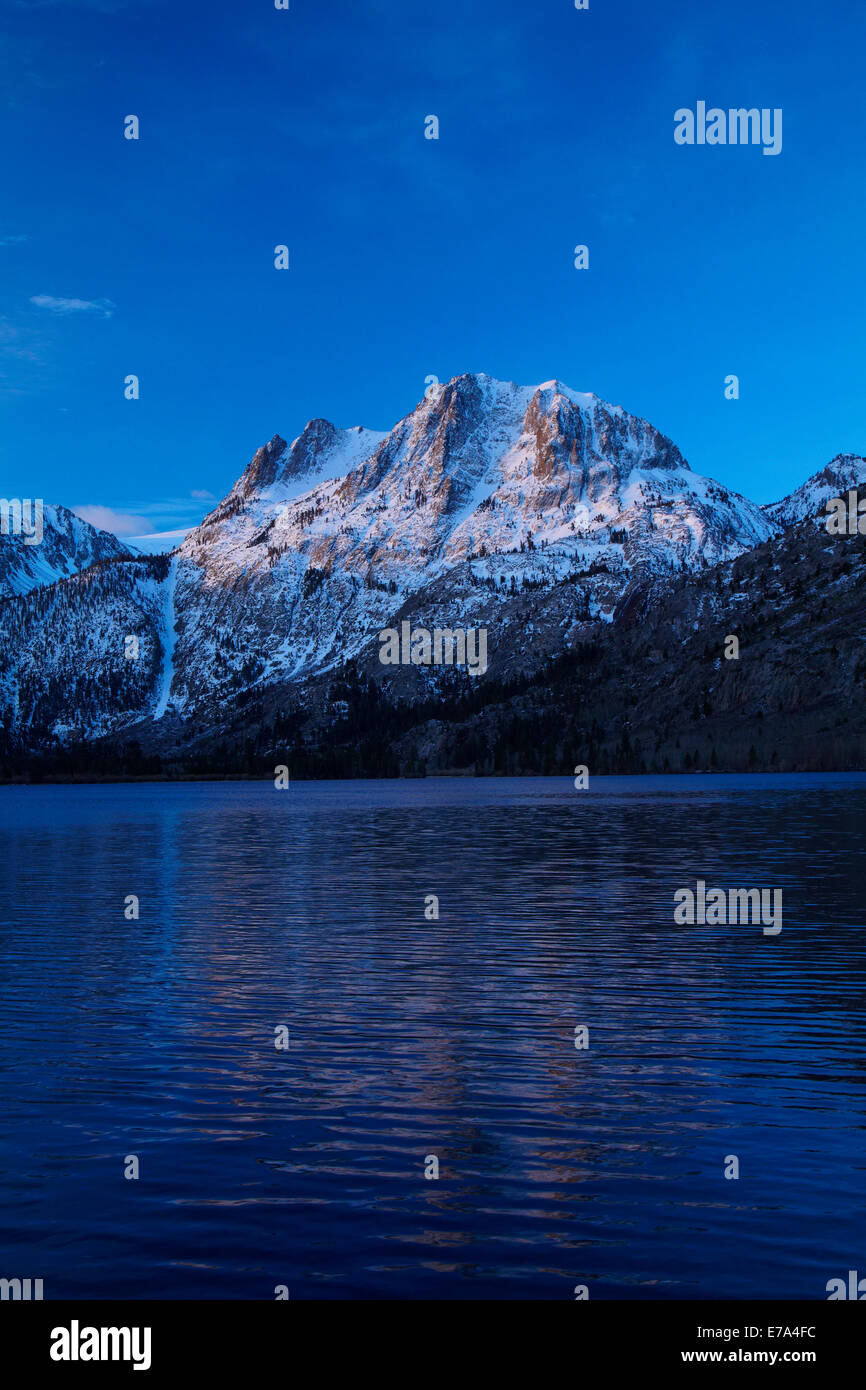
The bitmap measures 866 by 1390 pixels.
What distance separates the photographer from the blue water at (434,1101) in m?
17.3

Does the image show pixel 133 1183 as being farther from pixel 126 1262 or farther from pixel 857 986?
pixel 857 986

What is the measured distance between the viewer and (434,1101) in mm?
25219

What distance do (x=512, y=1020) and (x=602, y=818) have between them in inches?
4444

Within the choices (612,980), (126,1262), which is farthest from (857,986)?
(126,1262)

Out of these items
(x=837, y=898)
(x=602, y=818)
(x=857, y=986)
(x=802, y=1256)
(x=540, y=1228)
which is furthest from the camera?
(x=602, y=818)

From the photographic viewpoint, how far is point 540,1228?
59.8 feet

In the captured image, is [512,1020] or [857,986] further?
[857,986]

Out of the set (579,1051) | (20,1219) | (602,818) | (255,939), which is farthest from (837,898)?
(602,818)

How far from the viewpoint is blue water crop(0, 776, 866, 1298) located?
17.3 m

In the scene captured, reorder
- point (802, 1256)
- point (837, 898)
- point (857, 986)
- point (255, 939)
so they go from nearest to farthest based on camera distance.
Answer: point (802, 1256), point (857, 986), point (255, 939), point (837, 898)

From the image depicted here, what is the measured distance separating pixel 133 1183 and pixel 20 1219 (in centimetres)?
216

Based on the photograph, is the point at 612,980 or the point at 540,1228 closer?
the point at 540,1228

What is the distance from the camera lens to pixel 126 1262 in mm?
17281
